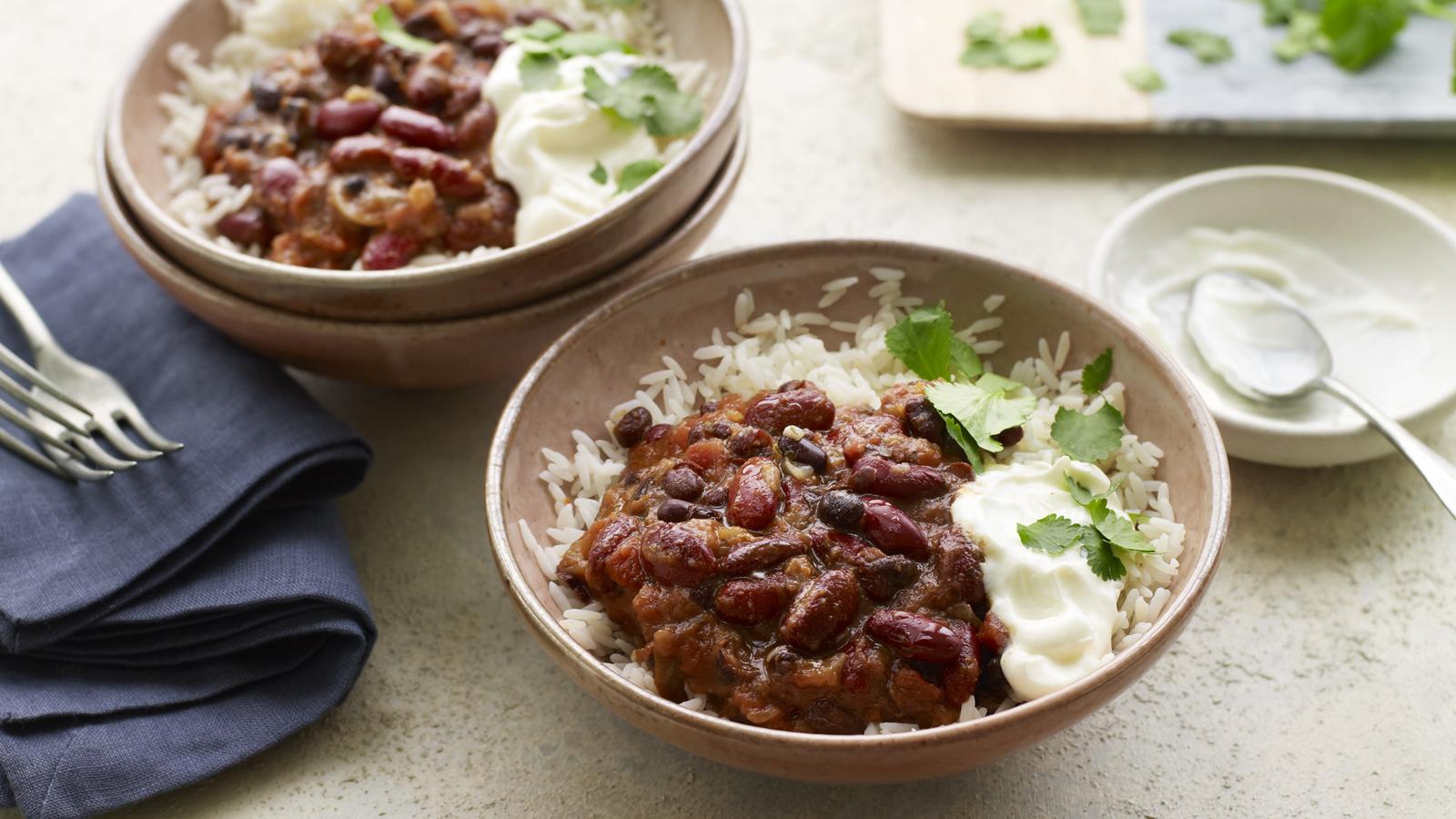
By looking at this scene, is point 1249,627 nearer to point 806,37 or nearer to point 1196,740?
point 1196,740

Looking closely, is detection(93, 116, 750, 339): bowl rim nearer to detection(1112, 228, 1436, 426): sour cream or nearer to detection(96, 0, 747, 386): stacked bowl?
detection(96, 0, 747, 386): stacked bowl

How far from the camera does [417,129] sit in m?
3.57

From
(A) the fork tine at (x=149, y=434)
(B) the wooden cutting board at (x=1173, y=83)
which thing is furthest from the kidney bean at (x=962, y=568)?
(B) the wooden cutting board at (x=1173, y=83)

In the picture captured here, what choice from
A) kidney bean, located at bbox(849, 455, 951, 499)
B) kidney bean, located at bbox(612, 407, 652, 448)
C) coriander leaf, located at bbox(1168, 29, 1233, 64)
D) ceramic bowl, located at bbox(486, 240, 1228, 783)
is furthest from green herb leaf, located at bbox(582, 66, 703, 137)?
coriander leaf, located at bbox(1168, 29, 1233, 64)

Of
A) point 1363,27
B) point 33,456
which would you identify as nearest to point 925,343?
point 33,456

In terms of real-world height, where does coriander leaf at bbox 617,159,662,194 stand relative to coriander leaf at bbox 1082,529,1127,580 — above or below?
above

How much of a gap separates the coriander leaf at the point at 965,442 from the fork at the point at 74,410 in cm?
189

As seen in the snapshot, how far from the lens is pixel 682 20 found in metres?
4.10

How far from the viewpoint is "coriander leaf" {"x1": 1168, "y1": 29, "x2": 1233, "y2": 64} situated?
4609 millimetres

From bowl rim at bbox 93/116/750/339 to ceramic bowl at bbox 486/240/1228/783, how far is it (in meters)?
0.17

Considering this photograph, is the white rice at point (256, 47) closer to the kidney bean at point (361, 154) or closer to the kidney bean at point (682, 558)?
the kidney bean at point (361, 154)

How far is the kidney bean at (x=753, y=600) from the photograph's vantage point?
256 cm

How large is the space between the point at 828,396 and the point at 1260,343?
1310mm

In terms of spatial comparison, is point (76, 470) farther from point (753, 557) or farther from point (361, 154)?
point (753, 557)
